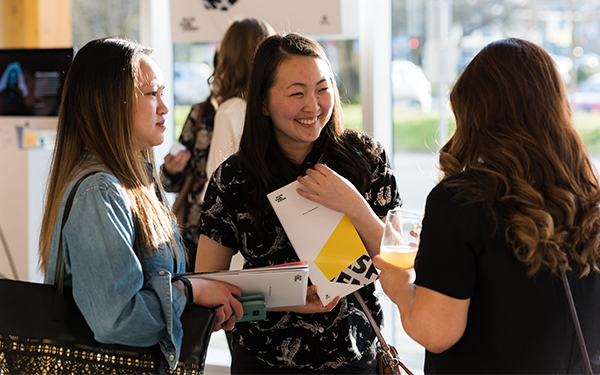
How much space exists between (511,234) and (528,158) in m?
0.16

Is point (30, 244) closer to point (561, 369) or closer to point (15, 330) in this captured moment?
point (15, 330)

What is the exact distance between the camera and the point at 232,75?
2549 millimetres

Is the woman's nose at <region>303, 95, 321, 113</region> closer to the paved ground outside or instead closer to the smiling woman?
the smiling woman

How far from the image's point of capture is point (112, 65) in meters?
1.35

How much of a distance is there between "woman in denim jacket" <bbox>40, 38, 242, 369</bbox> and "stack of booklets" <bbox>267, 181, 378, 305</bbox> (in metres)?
0.26

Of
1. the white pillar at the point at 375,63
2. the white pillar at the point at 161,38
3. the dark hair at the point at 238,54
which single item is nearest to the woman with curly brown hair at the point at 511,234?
the dark hair at the point at 238,54

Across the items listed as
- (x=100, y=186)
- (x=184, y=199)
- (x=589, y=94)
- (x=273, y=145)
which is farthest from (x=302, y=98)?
(x=589, y=94)

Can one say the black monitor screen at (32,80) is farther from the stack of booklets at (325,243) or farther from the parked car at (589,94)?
the parked car at (589,94)

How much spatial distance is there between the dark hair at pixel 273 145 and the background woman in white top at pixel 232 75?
0.76 m

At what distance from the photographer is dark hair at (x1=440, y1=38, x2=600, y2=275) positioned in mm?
1067

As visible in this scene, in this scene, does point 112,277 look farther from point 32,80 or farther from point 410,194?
point 32,80

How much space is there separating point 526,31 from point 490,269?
231 centimetres

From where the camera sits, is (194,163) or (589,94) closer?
(194,163)

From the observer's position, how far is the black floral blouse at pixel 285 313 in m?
1.63
